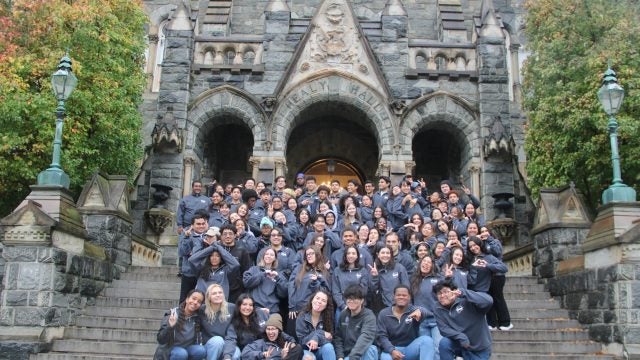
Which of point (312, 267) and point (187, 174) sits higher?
point (187, 174)

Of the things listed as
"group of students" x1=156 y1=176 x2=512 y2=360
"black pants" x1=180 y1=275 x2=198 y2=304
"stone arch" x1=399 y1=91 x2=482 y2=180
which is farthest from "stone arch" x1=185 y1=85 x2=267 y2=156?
"black pants" x1=180 y1=275 x2=198 y2=304

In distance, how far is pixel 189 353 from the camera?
21.6 feet

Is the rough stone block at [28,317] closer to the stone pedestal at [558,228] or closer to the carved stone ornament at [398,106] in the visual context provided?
the stone pedestal at [558,228]

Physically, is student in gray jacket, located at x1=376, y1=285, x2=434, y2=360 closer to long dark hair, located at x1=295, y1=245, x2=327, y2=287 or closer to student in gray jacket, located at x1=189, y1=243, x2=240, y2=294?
long dark hair, located at x1=295, y1=245, x2=327, y2=287

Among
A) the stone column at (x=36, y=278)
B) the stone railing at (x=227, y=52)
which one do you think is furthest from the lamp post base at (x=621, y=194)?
the stone railing at (x=227, y=52)

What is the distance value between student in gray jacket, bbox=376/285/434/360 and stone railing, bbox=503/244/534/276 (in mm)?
6088

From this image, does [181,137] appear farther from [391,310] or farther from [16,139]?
[391,310]

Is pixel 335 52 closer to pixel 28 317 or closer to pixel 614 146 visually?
pixel 614 146

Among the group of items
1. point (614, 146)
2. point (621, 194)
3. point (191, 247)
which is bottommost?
point (191, 247)

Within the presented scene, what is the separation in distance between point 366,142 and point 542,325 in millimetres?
10189

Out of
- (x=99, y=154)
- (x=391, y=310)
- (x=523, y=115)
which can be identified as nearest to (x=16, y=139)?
(x=99, y=154)

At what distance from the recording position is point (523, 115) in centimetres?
2223

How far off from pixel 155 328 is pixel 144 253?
434 cm

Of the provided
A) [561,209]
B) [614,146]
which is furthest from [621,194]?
[561,209]
